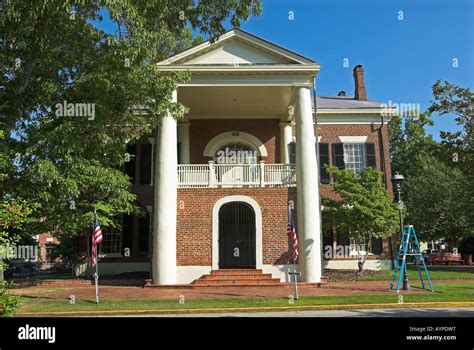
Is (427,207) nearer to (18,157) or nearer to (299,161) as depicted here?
(299,161)

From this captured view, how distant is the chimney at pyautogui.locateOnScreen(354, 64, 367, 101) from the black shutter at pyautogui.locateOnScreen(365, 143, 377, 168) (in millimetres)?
4480

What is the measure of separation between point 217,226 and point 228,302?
562 cm

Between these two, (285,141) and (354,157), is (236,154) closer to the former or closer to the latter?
(285,141)

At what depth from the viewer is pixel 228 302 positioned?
12141 mm

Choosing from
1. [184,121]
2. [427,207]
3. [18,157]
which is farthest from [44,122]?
[427,207]

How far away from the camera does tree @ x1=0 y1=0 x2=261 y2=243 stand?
12.2 meters

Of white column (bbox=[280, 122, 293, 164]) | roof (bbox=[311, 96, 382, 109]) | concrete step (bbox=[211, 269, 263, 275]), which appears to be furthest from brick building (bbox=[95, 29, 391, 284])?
roof (bbox=[311, 96, 382, 109])

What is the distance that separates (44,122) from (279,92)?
10.0 m

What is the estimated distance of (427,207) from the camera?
3344 centimetres

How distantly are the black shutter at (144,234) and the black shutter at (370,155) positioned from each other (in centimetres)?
1224

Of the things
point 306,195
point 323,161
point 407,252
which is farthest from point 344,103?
point 407,252

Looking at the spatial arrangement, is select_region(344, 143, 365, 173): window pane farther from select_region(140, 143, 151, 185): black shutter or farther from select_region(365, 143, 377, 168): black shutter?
select_region(140, 143, 151, 185): black shutter

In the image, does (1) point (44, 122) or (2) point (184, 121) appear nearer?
(1) point (44, 122)
